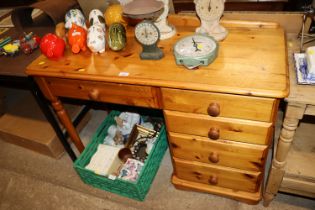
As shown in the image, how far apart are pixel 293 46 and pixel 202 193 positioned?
36.8 inches

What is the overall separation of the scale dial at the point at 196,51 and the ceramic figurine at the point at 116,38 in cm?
29

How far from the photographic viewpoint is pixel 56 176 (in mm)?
1822

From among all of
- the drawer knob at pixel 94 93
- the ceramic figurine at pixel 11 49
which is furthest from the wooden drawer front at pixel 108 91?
the ceramic figurine at pixel 11 49

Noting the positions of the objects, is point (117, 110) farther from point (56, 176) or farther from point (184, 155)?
point (184, 155)

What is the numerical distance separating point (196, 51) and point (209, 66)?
0.08m

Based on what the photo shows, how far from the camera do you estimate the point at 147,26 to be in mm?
1089

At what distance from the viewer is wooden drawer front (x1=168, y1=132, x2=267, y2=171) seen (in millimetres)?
1158

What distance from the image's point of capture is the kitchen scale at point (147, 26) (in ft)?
3.56

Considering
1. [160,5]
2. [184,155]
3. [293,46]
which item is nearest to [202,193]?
[184,155]

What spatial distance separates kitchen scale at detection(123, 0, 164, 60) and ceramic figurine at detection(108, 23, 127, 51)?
0.13 meters

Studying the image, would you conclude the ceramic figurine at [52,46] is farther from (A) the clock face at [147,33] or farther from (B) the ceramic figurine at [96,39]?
(A) the clock face at [147,33]

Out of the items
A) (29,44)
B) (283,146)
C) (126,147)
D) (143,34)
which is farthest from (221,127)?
(29,44)

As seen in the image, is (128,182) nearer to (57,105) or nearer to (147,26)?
(57,105)

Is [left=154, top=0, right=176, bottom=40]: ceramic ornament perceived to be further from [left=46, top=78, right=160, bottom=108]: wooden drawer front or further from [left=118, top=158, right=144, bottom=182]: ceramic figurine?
[left=118, top=158, right=144, bottom=182]: ceramic figurine
